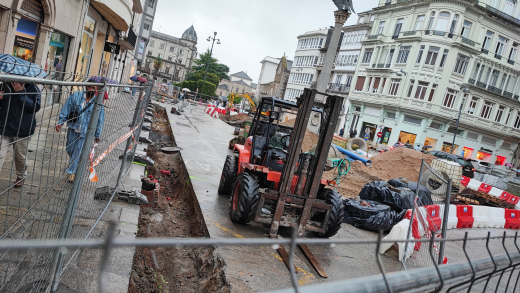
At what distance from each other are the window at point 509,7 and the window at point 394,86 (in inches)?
528

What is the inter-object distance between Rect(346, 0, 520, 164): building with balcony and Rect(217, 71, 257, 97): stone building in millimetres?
74695

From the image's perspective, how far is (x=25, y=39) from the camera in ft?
33.2

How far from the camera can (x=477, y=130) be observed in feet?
131

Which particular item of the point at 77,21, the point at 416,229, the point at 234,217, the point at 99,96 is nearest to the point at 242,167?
the point at 234,217

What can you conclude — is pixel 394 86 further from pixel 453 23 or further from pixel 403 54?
pixel 453 23

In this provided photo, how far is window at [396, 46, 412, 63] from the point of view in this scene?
39062 millimetres

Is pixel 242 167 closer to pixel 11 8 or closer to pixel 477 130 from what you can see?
pixel 11 8

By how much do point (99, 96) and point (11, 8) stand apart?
746cm

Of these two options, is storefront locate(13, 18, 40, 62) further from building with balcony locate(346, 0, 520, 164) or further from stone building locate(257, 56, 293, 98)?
stone building locate(257, 56, 293, 98)

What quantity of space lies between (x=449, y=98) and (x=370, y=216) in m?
34.3

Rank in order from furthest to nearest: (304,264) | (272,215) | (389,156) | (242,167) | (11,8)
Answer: (389,156) → (11,8) → (242,167) → (272,215) → (304,264)

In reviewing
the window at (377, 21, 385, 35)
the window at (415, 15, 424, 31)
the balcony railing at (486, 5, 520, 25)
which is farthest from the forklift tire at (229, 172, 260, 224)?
the balcony railing at (486, 5, 520, 25)

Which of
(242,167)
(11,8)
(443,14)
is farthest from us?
(443,14)

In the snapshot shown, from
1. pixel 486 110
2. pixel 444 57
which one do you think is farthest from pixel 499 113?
pixel 444 57
